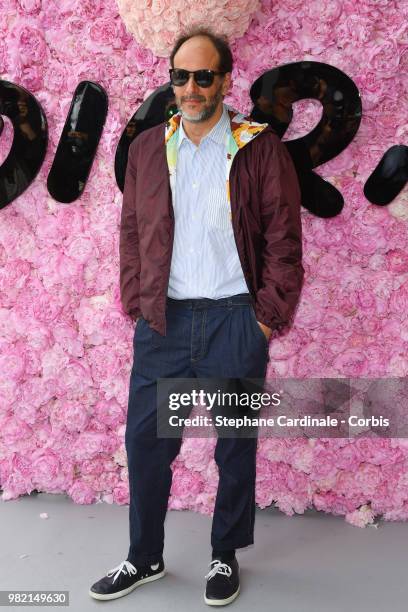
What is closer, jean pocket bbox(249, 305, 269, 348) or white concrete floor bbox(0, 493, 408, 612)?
jean pocket bbox(249, 305, 269, 348)

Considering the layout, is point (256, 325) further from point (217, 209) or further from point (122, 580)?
point (122, 580)

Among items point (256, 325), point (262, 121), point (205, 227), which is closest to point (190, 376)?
point (256, 325)

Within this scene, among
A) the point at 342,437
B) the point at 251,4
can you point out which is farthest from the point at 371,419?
the point at 251,4

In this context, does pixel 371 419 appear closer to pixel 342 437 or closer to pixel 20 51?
pixel 342 437

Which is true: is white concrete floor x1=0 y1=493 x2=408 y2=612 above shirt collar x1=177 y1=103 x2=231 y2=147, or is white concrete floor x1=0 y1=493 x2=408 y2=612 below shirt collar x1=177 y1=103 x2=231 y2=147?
below

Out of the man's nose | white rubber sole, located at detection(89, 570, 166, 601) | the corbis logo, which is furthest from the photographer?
the corbis logo

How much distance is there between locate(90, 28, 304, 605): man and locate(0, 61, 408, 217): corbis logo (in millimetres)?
440

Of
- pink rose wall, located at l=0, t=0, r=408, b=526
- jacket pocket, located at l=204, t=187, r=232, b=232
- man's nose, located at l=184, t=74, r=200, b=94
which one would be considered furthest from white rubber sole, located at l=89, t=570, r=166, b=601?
man's nose, located at l=184, t=74, r=200, b=94

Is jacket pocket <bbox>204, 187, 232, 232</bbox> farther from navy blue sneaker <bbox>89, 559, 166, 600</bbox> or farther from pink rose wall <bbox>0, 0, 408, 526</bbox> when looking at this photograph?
navy blue sneaker <bbox>89, 559, 166, 600</bbox>

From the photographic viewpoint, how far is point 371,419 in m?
2.82

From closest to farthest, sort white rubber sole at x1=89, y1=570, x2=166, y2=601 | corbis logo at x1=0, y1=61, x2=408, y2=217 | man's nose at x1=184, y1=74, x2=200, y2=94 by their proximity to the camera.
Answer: man's nose at x1=184, y1=74, x2=200, y2=94 < white rubber sole at x1=89, y1=570, x2=166, y2=601 < corbis logo at x1=0, y1=61, x2=408, y2=217

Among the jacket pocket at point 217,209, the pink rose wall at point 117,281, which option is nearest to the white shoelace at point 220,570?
the pink rose wall at point 117,281

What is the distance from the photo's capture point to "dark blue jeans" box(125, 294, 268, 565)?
2158 mm

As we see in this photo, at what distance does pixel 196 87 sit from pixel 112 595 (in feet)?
5.49
